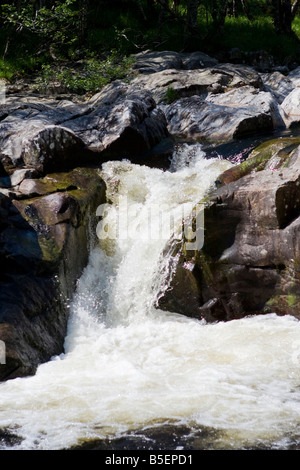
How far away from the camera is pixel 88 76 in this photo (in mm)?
14117

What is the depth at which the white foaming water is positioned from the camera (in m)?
4.43

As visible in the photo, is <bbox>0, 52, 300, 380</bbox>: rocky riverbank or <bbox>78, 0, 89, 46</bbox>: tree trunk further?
<bbox>78, 0, 89, 46</bbox>: tree trunk

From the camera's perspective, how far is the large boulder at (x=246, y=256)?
6.86 metres

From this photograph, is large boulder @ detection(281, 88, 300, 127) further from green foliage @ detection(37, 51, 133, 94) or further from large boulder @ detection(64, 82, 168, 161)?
green foliage @ detection(37, 51, 133, 94)

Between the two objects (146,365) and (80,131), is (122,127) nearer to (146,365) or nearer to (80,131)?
(80,131)

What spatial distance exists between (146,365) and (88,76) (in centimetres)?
992

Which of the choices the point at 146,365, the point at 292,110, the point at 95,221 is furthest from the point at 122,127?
the point at 146,365

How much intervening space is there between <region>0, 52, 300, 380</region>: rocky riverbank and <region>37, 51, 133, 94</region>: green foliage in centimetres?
278

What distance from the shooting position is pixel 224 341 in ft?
20.5

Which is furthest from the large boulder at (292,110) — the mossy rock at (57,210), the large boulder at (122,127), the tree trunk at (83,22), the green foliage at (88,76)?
the tree trunk at (83,22)

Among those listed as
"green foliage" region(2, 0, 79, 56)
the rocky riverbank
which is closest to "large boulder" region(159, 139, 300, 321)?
the rocky riverbank
